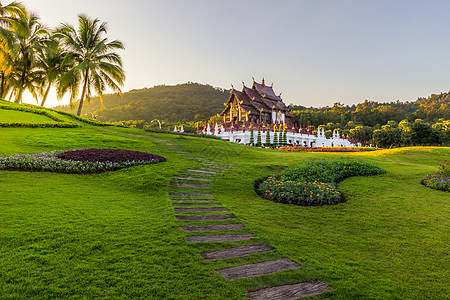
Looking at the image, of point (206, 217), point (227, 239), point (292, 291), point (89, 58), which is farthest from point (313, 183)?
point (89, 58)

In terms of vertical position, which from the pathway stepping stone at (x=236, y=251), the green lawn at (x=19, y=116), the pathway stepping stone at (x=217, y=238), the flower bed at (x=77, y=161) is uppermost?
the green lawn at (x=19, y=116)

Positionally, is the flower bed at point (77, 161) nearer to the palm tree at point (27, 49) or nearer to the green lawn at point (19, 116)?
the green lawn at point (19, 116)

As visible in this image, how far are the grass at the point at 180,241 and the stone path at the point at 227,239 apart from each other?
0.38ft

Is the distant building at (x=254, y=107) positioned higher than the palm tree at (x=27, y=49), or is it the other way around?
the palm tree at (x=27, y=49)

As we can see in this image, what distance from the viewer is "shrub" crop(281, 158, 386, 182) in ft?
28.5

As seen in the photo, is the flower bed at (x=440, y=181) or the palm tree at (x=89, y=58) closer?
the flower bed at (x=440, y=181)

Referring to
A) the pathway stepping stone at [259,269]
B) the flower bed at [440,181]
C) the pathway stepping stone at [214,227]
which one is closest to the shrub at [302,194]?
the pathway stepping stone at [214,227]

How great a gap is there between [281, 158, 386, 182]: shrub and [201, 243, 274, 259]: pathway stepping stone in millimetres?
4890

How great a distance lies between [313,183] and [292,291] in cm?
514

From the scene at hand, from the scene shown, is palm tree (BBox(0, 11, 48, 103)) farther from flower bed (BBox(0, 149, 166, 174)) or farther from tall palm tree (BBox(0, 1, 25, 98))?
→ flower bed (BBox(0, 149, 166, 174))

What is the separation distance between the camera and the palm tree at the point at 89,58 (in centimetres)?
2684

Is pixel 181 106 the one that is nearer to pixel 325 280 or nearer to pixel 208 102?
pixel 208 102

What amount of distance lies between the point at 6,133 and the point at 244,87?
29335 millimetres

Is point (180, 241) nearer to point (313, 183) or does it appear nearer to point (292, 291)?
point (292, 291)
